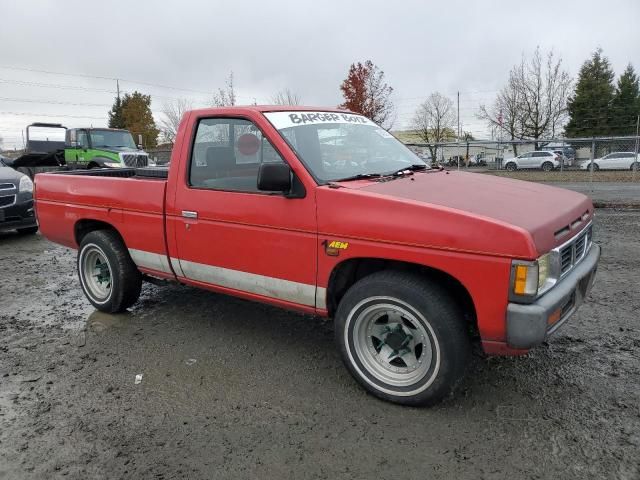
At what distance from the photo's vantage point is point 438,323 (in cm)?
284

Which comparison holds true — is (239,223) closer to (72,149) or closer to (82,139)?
(82,139)

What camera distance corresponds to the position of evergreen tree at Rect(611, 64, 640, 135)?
45625 millimetres

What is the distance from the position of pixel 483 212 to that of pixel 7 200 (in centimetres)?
843

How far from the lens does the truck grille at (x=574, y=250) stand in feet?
9.71

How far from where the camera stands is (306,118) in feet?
12.7

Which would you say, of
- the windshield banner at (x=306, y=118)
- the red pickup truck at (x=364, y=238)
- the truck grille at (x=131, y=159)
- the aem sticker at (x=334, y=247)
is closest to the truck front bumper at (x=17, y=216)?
the red pickup truck at (x=364, y=238)

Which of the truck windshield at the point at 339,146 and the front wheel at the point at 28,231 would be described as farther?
the front wheel at the point at 28,231

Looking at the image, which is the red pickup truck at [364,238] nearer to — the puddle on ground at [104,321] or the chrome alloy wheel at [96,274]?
the chrome alloy wheel at [96,274]

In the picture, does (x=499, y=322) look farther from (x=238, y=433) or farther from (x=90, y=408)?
(x=90, y=408)

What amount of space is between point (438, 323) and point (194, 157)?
2366 millimetres

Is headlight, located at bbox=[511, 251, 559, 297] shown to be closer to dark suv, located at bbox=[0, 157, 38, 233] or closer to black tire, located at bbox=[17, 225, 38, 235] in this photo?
dark suv, located at bbox=[0, 157, 38, 233]

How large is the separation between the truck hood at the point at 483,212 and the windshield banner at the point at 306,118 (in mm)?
732

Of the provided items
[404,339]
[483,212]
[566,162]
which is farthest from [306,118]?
[566,162]

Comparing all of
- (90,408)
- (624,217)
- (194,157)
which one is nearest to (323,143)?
(194,157)
